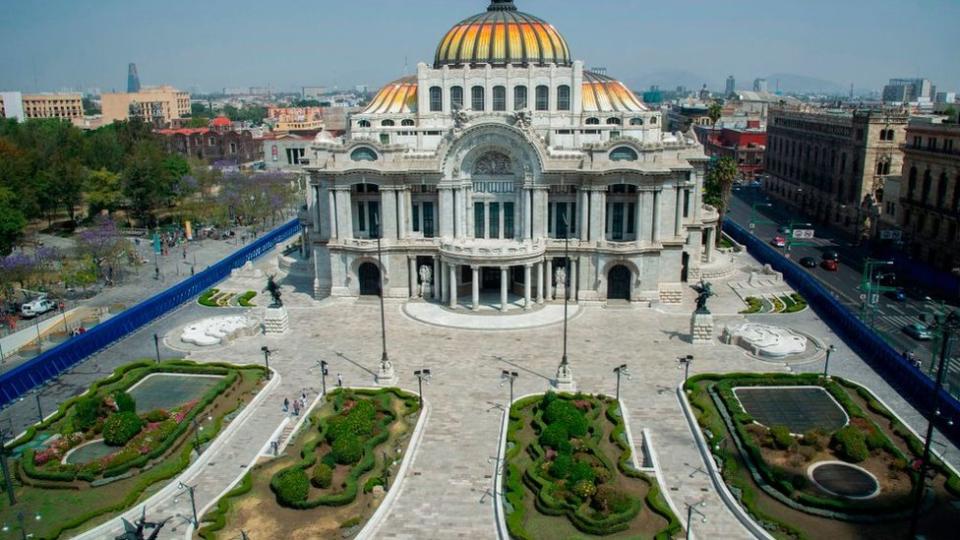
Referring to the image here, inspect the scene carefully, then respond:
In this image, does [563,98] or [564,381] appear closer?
[564,381]

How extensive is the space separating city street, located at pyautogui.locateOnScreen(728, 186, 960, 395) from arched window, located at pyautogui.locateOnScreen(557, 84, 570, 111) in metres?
35.2

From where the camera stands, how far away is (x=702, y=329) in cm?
6066

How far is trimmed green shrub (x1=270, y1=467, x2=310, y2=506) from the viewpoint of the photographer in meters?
37.1

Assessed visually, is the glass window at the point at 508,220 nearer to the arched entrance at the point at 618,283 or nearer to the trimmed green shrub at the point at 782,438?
the arched entrance at the point at 618,283

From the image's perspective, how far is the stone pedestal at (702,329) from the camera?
198ft

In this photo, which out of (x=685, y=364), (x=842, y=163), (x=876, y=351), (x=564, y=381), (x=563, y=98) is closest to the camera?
(x=564, y=381)

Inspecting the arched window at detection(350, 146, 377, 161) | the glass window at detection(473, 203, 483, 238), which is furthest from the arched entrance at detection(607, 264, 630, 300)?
the arched window at detection(350, 146, 377, 161)

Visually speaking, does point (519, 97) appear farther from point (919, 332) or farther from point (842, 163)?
point (842, 163)

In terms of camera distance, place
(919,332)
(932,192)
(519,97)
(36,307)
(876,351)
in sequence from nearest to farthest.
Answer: (876,351), (919,332), (36,307), (519,97), (932,192)

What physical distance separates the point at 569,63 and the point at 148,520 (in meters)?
65.4

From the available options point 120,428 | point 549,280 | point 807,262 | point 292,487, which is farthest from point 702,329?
point 120,428

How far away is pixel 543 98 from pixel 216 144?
430 feet

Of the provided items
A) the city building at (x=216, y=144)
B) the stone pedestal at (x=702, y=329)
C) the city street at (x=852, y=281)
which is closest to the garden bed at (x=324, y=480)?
the stone pedestal at (x=702, y=329)

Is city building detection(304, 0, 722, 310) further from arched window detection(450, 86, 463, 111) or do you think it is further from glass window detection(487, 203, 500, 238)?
arched window detection(450, 86, 463, 111)
